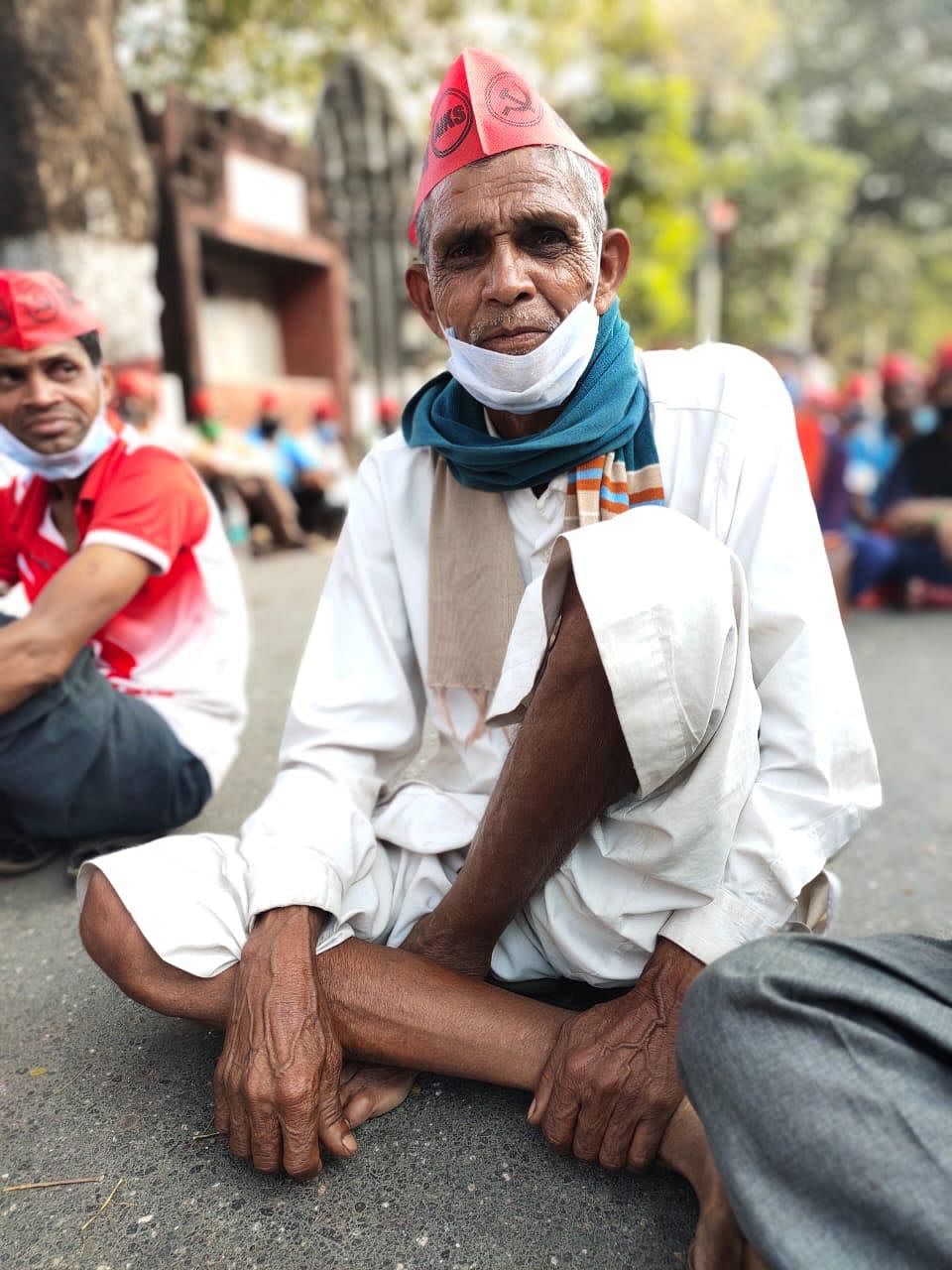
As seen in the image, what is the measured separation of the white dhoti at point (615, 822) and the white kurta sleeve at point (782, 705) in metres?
0.05

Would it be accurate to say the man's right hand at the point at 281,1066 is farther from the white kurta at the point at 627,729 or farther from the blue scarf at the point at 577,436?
the blue scarf at the point at 577,436

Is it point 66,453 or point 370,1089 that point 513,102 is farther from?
→ point 370,1089

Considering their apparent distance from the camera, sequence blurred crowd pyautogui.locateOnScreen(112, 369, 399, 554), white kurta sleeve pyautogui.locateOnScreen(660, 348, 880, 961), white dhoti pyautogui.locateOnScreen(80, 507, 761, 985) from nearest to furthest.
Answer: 1. white dhoti pyautogui.locateOnScreen(80, 507, 761, 985)
2. white kurta sleeve pyautogui.locateOnScreen(660, 348, 880, 961)
3. blurred crowd pyautogui.locateOnScreen(112, 369, 399, 554)

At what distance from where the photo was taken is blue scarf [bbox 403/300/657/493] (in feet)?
6.10

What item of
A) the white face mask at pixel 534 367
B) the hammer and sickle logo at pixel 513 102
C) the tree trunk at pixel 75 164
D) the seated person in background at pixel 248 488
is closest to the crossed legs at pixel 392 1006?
the white face mask at pixel 534 367

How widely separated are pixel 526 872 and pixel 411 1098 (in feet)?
1.54

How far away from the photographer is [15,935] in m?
2.53

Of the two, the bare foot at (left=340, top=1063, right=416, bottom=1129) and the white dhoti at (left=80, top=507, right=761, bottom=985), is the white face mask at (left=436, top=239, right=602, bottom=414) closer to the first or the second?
the white dhoti at (left=80, top=507, right=761, bottom=985)

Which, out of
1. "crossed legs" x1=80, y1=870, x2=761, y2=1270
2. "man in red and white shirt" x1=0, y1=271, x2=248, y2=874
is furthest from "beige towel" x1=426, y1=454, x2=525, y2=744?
"man in red and white shirt" x1=0, y1=271, x2=248, y2=874

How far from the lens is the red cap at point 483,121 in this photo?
1984 mm

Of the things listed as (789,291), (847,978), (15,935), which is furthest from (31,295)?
(789,291)

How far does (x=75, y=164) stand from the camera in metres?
7.71

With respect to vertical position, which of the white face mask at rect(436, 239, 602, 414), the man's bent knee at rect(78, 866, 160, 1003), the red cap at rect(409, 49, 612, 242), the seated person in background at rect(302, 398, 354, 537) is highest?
the red cap at rect(409, 49, 612, 242)

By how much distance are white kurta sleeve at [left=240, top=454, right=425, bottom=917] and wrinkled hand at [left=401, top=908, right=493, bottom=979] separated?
0.52ft
